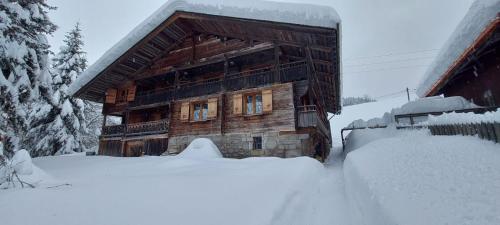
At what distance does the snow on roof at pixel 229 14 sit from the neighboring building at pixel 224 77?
5 cm

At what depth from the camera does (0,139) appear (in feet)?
23.3

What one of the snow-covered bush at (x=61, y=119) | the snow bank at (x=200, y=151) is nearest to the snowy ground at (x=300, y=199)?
the snow bank at (x=200, y=151)

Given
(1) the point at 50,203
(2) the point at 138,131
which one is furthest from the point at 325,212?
(2) the point at 138,131

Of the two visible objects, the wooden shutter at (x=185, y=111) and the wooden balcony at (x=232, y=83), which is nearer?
the wooden balcony at (x=232, y=83)

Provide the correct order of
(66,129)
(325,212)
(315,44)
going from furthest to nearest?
(66,129) → (315,44) → (325,212)

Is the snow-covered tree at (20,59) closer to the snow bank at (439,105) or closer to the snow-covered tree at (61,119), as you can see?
the snow-covered tree at (61,119)

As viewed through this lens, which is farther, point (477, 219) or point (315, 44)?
point (315, 44)

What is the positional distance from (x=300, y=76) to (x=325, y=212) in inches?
365

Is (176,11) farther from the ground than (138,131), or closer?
farther from the ground

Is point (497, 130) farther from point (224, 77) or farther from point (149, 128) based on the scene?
point (149, 128)

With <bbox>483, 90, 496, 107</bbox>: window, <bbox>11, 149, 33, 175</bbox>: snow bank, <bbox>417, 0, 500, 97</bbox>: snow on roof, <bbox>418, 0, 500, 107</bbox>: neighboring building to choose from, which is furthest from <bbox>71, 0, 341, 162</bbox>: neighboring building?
<bbox>11, 149, 33, 175</bbox>: snow bank

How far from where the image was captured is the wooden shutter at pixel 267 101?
1260 centimetres

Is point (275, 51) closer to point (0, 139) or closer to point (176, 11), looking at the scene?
point (176, 11)

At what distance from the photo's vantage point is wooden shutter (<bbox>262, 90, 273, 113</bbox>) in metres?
12.6
